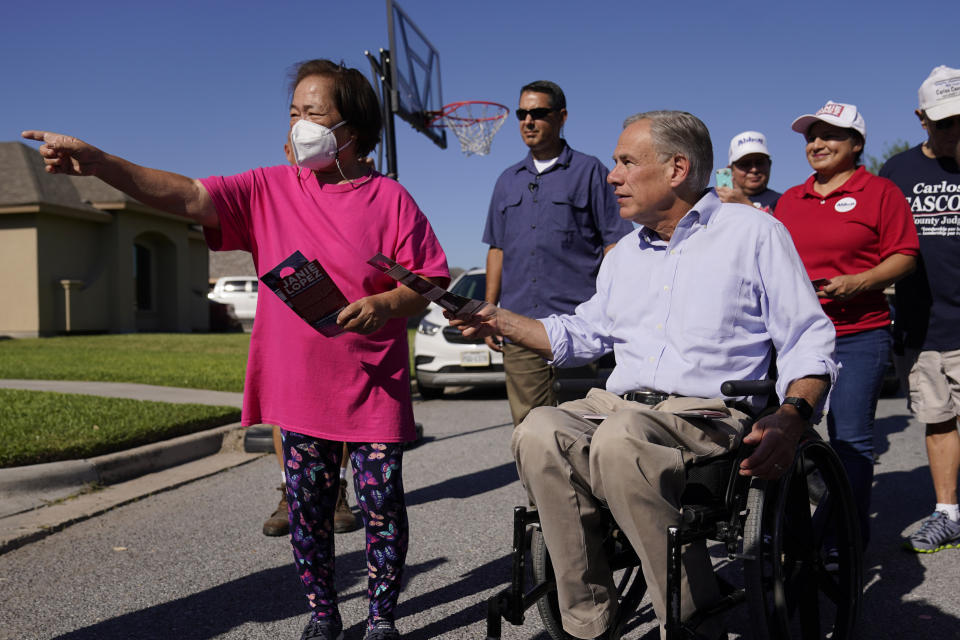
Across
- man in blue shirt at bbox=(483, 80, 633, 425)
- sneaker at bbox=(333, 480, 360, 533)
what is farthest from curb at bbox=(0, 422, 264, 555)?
man in blue shirt at bbox=(483, 80, 633, 425)

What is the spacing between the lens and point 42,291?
24.7m

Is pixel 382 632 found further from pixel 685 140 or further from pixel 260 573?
pixel 685 140

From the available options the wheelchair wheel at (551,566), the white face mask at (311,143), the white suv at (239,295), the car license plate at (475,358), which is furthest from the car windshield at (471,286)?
the white suv at (239,295)

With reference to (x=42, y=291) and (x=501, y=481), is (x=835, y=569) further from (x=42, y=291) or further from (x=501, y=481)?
(x=42, y=291)

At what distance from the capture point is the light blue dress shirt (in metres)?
2.85

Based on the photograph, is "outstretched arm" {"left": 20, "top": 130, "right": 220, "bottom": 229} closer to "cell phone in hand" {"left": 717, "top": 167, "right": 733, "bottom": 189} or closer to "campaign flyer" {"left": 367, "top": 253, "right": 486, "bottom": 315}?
"campaign flyer" {"left": 367, "top": 253, "right": 486, "bottom": 315}

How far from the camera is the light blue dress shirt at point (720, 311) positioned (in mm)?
2850

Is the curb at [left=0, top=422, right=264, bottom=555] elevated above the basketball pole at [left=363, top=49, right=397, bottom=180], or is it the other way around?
the basketball pole at [left=363, top=49, right=397, bottom=180]

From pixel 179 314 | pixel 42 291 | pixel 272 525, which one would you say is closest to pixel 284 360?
pixel 272 525

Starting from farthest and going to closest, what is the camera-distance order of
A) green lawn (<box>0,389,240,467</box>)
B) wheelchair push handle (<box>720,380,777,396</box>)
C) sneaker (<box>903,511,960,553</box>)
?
green lawn (<box>0,389,240,467</box>)
sneaker (<box>903,511,960,553</box>)
wheelchair push handle (<box>720,380,777,396</box>)

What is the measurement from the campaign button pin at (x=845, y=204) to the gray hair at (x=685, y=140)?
1413 mm

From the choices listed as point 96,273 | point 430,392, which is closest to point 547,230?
point 430,392

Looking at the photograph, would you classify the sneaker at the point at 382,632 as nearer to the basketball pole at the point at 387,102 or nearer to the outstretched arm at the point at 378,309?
the outstretched arm at the point at 378,309

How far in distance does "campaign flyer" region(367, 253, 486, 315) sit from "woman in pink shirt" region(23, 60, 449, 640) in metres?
0.18
